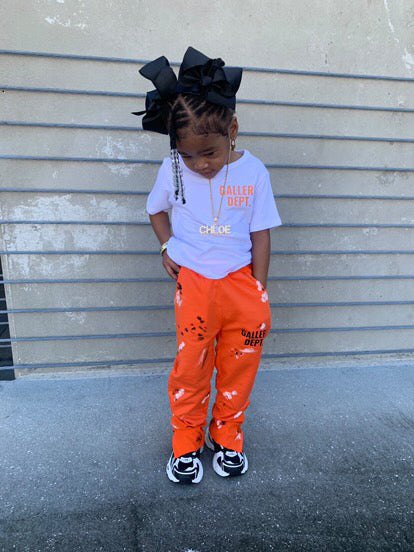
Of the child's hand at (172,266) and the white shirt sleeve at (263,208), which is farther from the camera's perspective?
the child's hand at (172,266)

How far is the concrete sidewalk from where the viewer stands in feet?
5.45

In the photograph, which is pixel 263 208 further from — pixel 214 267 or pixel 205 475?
pixel 205 475

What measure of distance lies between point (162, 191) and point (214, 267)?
0.40m

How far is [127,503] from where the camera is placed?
5.87ft

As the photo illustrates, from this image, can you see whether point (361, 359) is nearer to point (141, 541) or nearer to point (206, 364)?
point (206, 364)

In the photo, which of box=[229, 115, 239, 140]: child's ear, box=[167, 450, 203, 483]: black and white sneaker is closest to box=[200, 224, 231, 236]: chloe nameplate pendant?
box=[229, 115, 239, 140]: child's ear

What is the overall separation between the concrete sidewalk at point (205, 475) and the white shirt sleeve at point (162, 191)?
1.20 meters

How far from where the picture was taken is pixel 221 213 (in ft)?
5.64

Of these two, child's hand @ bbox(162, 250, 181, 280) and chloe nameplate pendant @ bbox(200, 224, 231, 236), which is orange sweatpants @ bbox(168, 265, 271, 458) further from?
chloe nameplate pendant @ bbox(200, 224, 231, 236)

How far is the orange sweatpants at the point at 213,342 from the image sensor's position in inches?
69.6

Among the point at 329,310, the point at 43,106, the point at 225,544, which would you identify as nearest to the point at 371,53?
the point at 329,310

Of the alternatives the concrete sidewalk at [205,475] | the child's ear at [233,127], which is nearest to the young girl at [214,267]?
the child's ear at [233,127]

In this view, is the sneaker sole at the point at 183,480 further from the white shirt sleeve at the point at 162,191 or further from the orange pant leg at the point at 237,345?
the white shirt sleeve at the point at 162,191

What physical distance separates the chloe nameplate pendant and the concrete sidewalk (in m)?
1.12
